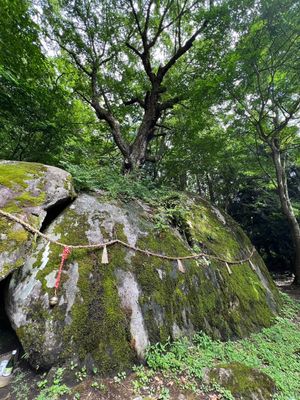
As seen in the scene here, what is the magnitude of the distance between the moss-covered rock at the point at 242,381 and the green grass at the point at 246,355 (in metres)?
0.10

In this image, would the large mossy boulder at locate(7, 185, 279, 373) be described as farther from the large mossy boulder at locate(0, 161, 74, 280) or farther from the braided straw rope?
the large mossy boulder at locate(0, 161, 74, 280)

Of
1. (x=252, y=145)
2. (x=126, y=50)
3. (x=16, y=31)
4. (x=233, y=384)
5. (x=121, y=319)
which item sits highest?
(x=126, y=50)

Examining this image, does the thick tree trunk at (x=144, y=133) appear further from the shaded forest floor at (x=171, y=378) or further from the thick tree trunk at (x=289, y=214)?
the shaded forest floor at (x=171, y=378)

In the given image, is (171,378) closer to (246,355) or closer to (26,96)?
(246,355)

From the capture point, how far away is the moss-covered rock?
251 cm

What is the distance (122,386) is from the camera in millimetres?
2352

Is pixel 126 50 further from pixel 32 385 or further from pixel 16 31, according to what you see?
pixel 32 385

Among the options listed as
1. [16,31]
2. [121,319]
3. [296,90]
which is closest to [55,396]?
[121,319]

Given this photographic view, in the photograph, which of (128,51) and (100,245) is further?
(128,51)

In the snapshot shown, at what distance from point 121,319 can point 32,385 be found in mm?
1104

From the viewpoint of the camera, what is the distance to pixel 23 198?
3156 millimetres

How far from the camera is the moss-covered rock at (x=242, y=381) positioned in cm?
251

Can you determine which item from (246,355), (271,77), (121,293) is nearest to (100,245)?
(121,293)

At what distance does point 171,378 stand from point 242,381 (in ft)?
2.98
